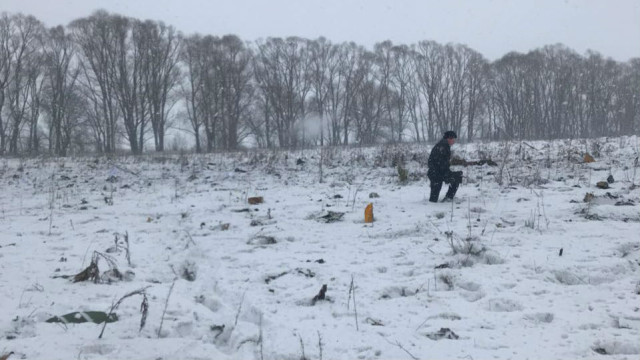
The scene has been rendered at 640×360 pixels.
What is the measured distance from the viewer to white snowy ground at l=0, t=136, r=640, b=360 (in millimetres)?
2754

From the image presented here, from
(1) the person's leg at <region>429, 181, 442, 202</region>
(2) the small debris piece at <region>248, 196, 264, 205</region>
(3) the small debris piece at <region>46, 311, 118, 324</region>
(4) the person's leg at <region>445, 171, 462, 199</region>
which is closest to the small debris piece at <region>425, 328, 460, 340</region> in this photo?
(3) the small debris piece at <region>46, 311, 118, 324</region>

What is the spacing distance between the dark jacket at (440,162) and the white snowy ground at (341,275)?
0.52 m

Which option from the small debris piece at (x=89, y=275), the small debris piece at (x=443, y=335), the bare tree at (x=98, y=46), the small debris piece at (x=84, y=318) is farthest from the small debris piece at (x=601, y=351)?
the bare tree at (x=98, y=46)

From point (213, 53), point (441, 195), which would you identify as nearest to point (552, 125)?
point (213, 53)

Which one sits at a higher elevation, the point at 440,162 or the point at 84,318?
the point at 440,162

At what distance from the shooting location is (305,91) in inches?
1661

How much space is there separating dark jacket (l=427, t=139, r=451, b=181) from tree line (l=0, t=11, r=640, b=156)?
27602mm

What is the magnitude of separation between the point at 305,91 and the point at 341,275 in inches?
1555

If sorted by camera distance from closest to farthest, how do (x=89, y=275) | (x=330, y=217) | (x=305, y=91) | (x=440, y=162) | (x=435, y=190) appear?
(x=89, y=275) → (x=330, y=217) → (x=435, y=190) → (x=440, y=162) → (x=305, y=91)

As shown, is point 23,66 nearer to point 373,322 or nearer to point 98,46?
point 98,46

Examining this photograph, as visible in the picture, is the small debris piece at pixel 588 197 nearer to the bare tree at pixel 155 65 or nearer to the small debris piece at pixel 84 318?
the small debris piece at pixel 84 318

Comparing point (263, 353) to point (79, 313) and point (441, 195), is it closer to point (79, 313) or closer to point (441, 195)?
point (79, 313)

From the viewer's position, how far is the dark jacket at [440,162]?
23.9 feet

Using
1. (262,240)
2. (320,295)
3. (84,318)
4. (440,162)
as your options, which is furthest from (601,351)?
(440,162)
